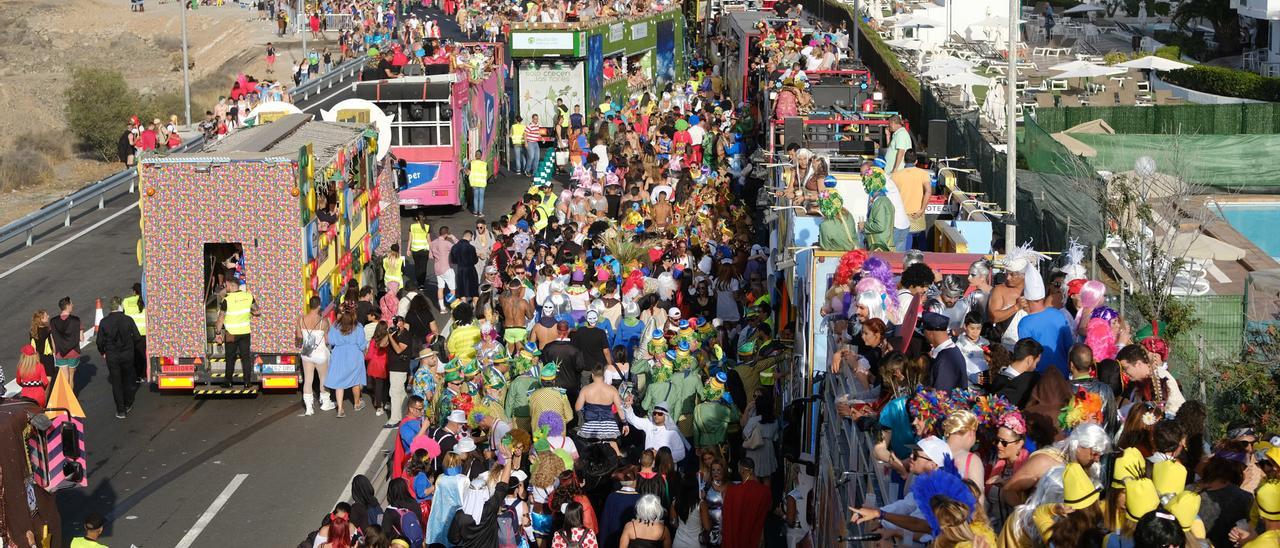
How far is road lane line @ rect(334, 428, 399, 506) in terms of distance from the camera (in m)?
15.0

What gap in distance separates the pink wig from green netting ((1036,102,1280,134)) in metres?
23.8

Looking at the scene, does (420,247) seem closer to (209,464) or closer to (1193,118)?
(209,464)

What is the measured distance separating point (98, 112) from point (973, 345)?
45.2m

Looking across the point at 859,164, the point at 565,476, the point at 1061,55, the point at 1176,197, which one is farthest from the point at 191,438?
the point at 1061,55

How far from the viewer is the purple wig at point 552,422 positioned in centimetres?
1290

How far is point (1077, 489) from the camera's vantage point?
7035 millimetres

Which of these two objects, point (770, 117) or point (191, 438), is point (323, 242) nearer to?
point (191, 438)

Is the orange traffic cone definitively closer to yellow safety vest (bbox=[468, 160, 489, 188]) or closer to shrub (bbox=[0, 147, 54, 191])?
yellow safety vest (bbox=[468, 160, 489, 188])

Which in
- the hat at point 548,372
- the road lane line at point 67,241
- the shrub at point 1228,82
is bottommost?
the road lane line at point 67,241

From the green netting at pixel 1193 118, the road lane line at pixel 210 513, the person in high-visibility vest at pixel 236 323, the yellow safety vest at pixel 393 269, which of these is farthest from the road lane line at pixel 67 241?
the green netting at pixel 1193 118

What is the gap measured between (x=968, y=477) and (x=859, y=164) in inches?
480

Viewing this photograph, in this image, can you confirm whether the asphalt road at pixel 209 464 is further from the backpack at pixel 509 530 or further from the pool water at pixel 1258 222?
the pool water at pixel 1258 222

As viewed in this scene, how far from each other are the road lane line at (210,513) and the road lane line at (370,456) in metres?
1.07

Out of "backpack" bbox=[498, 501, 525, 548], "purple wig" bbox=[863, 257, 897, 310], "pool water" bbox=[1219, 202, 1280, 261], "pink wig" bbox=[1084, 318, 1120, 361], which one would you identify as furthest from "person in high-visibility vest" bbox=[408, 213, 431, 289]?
"pool water" bbox=[1219, 202, 1280, 261]
